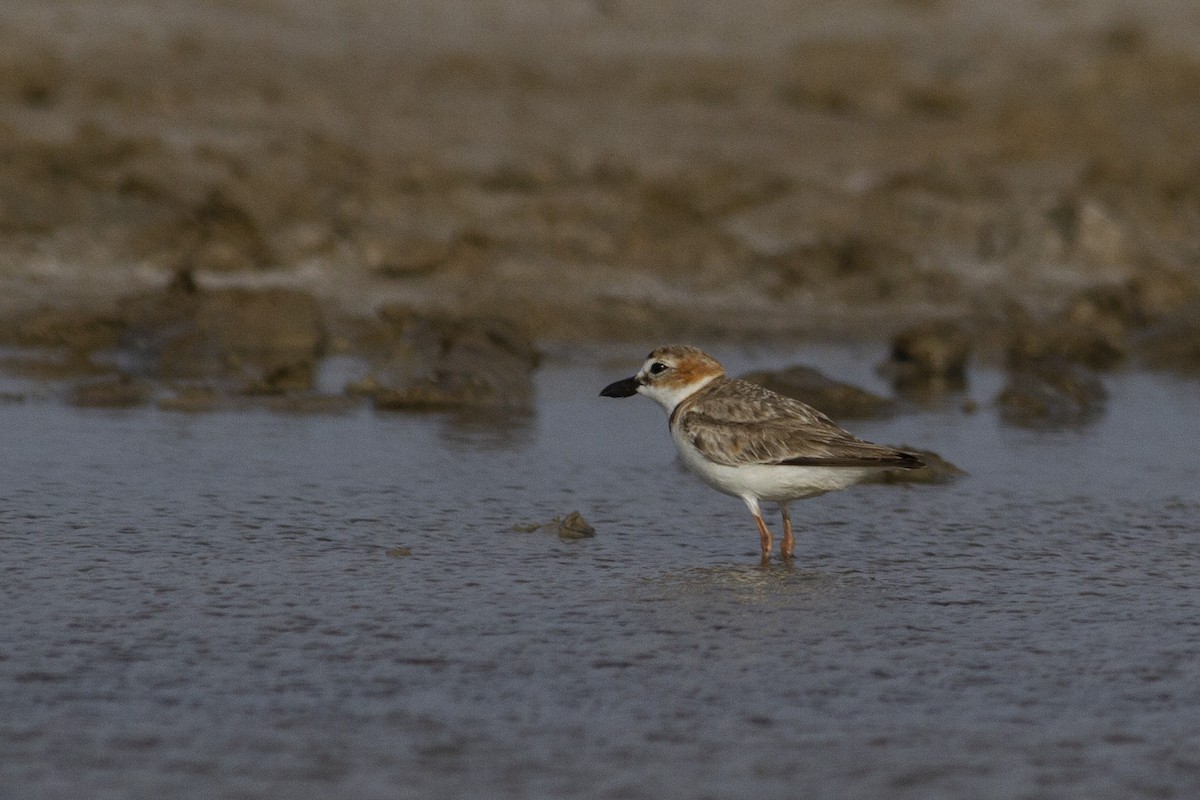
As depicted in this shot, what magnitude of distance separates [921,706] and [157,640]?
10.4 ft

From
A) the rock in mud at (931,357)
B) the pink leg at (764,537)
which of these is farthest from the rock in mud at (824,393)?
the pink leg at (764,537)

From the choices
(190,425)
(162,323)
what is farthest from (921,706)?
(162,323)

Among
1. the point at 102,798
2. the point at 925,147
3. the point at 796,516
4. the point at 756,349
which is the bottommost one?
the point at 102,798

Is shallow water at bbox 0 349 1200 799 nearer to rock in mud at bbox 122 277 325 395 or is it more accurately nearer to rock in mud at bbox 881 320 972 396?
rock in mud at bbox 122 277 325 395

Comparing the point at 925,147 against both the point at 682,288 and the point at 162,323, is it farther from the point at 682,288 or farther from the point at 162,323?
the point at 162,323

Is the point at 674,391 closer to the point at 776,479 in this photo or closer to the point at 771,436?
the point at 771,436

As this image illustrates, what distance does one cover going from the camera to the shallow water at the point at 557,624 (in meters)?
6.48

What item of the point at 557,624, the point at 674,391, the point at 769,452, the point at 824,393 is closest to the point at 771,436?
the point at 769,452

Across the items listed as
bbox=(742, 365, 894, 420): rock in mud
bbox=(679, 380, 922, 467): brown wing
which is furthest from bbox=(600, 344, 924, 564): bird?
bbox=(742, 365, 894, 420): rock in mud

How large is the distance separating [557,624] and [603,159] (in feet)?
56.1

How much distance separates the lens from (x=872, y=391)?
Answer: 16156 millimetres

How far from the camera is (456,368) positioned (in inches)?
597

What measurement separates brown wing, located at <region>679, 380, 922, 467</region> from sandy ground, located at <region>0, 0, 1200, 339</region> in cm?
849

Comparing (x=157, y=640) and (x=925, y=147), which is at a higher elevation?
(x=925, y=147)
